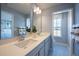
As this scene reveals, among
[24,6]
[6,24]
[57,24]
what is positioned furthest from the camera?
[24,6]

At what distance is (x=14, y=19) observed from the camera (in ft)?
5.46

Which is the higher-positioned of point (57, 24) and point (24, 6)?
point (24, 6)

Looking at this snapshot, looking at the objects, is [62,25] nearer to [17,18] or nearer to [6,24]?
Answer: [17,18]

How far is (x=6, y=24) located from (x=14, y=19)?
17 centimetres

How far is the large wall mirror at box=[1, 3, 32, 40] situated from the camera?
59.9 inches

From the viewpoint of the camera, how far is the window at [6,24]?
4.92 ft

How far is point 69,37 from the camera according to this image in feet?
5.36

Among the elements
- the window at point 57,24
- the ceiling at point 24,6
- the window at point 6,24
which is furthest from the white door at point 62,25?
the window at point 6,24

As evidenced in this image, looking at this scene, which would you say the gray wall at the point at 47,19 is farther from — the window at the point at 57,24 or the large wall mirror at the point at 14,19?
the large wall mirror at the point at 14,19

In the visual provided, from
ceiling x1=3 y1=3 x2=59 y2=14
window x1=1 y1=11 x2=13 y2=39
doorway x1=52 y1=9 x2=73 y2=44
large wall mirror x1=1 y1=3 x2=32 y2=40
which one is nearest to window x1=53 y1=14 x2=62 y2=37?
doorway x1=52 y1=9 x2=73 y2=44

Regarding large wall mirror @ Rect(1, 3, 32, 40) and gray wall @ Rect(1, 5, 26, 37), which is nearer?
large wall mirror @ Rect(1, 3, 32, 40)

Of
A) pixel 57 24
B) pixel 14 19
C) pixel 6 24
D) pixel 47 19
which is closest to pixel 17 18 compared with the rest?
pixel 14 19

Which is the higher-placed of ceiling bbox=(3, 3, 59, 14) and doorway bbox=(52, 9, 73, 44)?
ceiling bbox=(3, 3, 59, 14)

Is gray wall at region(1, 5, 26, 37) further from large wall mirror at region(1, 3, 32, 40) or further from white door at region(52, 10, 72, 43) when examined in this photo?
white door at region(52, 10, 72, 43)
